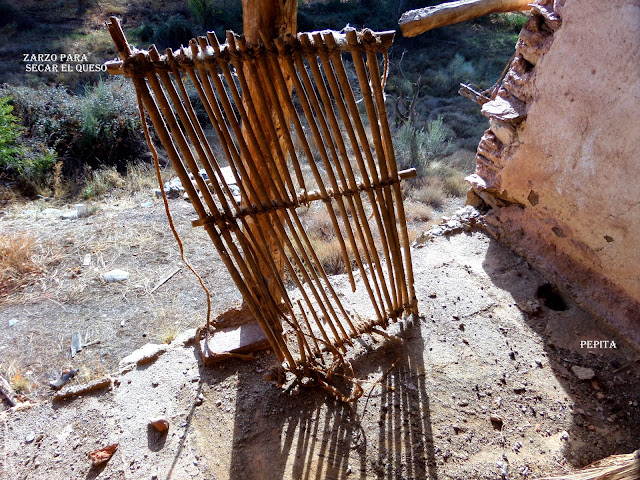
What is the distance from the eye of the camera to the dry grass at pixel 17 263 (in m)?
3.86

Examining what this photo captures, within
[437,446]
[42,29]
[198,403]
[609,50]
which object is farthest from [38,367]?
[42,29]

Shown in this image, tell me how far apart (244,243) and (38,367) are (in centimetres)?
232

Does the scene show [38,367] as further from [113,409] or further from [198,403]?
[198,403]

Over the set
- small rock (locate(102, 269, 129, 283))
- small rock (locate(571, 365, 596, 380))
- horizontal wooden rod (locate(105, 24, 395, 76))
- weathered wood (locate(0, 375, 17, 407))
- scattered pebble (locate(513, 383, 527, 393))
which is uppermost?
horizontal wooden rod (locate(105, 24, 395, 76))

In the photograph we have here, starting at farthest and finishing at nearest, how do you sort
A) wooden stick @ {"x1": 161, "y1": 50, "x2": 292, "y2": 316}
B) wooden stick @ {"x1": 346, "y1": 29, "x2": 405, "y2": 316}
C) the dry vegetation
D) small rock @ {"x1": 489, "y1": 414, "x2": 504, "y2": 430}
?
the dry vegetation
small rock @ {"x1": 489, "y1": 414, "x2": 504, "y2": 430}
wooden stick @ {"x1": 346, "y1": 29, "x2": 405, "y2": 316}
wooden stick @ {"x1": 161, "y1": 50, "x2": 292, "y2": 316}

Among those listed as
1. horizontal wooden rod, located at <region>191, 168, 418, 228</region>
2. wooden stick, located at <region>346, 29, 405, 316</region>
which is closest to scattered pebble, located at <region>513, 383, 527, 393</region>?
wooden stick, located at <region>346, 29, 405, 316</region>

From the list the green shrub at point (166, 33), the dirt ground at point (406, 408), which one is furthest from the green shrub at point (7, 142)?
the green shrub at point (166, 33)

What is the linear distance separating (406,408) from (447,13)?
7.99 feet

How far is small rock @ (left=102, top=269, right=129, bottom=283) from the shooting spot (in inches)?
156

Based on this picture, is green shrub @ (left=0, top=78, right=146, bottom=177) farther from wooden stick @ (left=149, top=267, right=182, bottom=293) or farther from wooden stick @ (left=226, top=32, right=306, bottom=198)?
wooden stick @ (left=226, top=32, right=306, bottom=198)

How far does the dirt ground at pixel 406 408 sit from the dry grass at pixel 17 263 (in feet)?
3.53

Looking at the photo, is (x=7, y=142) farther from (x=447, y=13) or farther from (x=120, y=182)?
(x=447, y=13)

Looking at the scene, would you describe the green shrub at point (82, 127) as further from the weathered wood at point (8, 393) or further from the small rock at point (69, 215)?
the weathered wood at point (8, 393)

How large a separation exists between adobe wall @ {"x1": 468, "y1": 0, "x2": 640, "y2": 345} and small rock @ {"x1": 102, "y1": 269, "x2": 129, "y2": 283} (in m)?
3.46
